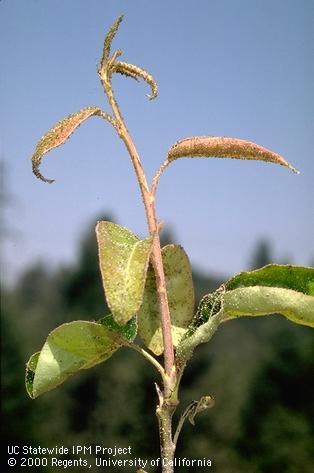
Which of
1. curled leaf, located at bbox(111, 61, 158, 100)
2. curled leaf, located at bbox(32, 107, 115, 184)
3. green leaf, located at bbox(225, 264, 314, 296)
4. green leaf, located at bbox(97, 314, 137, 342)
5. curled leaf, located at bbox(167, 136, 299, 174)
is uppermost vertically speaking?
curled leaf, located at bbox(111, 61, 158, 100)

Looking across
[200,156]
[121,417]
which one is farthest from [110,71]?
[121,417]

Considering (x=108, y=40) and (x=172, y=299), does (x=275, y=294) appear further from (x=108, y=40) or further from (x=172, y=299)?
(x=108, y=40)

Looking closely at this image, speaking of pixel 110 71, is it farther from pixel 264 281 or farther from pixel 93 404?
pixel 93 404

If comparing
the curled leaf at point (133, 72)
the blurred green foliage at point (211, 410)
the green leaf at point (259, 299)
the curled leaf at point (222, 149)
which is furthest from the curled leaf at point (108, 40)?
the blurred green foliage at point (211, 410)

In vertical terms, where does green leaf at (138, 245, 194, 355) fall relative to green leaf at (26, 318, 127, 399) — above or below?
above

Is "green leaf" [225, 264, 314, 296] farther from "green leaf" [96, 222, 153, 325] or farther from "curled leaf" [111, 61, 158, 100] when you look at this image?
→ "curled leaf" [111, 61, 158, 100]

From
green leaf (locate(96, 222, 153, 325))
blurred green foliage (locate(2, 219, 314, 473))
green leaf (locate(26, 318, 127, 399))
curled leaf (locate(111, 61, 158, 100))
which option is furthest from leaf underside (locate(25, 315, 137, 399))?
blurred green foliage (locate(2, 219, 314, 473))
